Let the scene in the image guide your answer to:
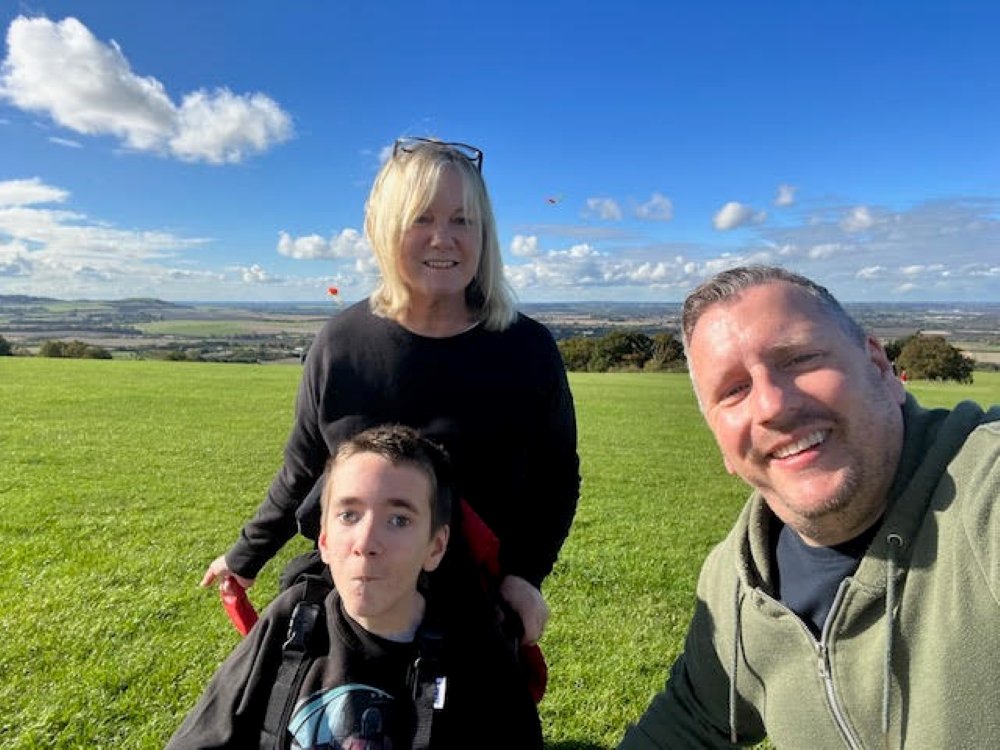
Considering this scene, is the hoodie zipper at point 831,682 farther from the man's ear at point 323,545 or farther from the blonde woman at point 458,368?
the man's ear at point 323,545

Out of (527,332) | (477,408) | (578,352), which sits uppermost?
(527,332)

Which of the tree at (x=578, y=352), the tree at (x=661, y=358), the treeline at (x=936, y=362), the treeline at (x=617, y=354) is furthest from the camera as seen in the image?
the tree at (x=578, y=352)

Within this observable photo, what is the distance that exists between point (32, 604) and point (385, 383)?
483cm

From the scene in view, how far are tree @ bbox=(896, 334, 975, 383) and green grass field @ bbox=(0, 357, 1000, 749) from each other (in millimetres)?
26549

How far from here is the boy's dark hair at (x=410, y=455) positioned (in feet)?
7.66

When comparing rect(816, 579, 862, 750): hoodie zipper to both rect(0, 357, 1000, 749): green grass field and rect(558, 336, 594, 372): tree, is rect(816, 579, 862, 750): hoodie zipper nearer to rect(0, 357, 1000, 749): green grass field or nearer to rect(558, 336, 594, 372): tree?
rect(0, 357, 1000, 749): green grass field

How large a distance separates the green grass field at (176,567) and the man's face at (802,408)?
255cm

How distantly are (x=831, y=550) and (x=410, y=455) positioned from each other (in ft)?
4.43

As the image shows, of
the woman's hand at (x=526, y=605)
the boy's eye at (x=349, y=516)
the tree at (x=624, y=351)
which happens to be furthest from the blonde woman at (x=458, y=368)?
the tree at (x=624, y=351)

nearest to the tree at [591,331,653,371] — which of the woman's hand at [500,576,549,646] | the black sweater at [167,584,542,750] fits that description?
the woman's hand at [500,576,549,646]

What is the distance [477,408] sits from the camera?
2.53 m

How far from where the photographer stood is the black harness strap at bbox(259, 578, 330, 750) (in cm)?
215

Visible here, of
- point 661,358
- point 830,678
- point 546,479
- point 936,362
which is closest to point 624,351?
point 661,358

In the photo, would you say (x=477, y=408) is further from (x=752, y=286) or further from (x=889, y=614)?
(x=889, y=614)
